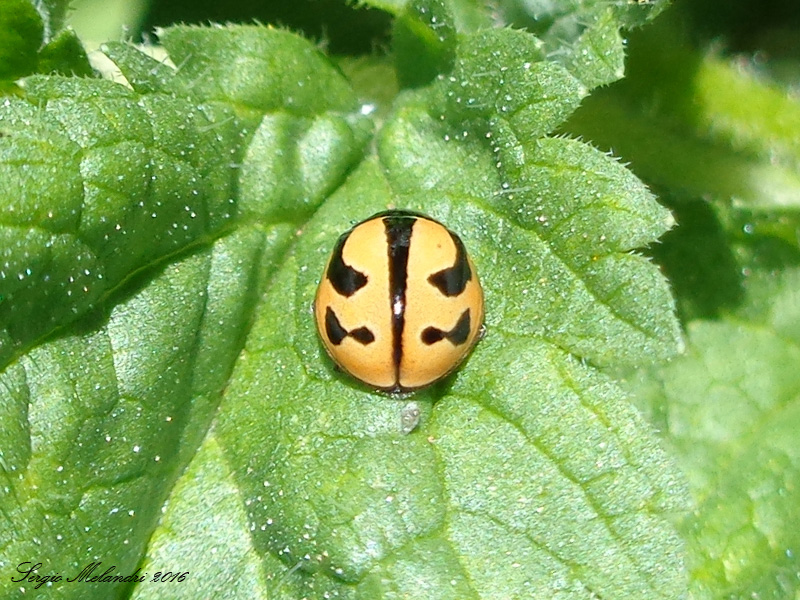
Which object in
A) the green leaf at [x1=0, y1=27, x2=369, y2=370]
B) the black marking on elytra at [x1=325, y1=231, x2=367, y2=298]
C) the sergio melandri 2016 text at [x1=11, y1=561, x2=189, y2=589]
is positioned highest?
the green leaf at [x1=0, y1=27, x2=369, y2=370]

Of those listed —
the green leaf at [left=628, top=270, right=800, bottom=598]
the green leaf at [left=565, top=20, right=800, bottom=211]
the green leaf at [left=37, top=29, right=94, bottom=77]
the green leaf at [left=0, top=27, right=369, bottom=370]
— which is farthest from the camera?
the green leaf at [left=565, top=20, right=800, bottom=211]

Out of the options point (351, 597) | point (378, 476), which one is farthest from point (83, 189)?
point (351, 597)

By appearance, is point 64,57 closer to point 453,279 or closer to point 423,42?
point 423,42

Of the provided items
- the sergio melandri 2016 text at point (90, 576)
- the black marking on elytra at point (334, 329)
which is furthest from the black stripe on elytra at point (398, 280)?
the sergio melandri 2016 text at point (90, 576)

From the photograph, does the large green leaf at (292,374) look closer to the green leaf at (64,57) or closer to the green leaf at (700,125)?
the green leaf at (64,57)

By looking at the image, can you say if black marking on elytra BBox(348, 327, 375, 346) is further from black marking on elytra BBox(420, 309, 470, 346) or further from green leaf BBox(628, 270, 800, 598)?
green leaf BBox(628, 270, 800, 598)

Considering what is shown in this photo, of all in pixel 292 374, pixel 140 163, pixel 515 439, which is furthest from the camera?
pixel 292 374

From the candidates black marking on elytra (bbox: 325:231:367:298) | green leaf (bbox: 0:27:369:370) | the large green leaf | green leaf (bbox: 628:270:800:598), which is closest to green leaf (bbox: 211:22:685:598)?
the large green leaf

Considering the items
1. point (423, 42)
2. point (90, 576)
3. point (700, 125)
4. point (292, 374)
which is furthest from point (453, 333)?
point (700, 125)

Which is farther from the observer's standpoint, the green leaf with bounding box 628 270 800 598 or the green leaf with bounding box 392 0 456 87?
the green leaf with bounding box 628 270 800 598
